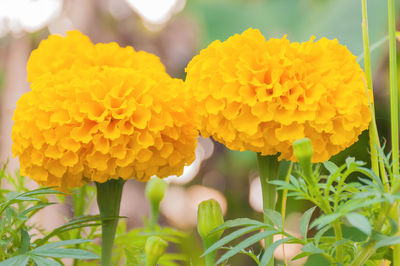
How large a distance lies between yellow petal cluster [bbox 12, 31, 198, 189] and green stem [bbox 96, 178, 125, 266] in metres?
0.02

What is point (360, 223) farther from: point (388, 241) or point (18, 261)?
point (18, 261)

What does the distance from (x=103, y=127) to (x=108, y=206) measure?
7 cm

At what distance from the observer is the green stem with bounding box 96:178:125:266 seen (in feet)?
1.28

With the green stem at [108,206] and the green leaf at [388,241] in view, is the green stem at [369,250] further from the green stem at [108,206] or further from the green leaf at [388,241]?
the green stem at [108,206]

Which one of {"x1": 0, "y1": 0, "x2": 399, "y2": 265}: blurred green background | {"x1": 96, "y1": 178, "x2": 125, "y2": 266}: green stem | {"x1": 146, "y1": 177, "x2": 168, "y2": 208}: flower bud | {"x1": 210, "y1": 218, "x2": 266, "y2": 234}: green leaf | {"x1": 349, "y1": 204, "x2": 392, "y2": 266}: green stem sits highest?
{"x1": 0, "y1": 0, "x2": 399, "y2": 265}: blurred green background

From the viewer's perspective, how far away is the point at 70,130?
0.35 metres

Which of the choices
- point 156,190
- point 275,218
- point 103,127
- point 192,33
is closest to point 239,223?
point 275,218

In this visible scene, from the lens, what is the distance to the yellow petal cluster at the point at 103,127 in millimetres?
349

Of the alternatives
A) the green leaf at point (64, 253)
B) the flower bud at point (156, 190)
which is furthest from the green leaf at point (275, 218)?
the flower bud at point (156, 190)

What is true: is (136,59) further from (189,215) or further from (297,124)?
(189,215)

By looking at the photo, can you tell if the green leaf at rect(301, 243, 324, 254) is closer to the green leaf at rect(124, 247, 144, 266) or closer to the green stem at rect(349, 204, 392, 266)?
the green stem at rect(349, 204, 392, 266)

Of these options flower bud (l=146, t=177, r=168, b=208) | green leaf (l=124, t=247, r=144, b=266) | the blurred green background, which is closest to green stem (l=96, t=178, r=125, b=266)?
green leaf (l=124, t=247, r=144, b=266)

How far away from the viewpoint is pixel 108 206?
1.28ft

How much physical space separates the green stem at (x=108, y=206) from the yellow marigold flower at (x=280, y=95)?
0.10m
